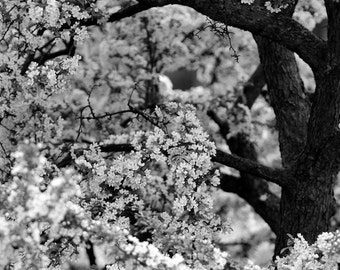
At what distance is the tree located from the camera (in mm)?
3951

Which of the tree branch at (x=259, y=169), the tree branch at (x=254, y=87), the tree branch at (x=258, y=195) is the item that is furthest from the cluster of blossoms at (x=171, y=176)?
the tree branch at (x=254, y=87)

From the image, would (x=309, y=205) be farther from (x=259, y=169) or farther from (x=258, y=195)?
(x=258, y=195)

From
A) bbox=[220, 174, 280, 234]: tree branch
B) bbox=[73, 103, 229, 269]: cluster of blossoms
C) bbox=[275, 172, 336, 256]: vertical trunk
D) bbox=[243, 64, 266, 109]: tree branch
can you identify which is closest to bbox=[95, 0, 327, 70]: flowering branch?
bbox=[73, 103, 229, 269]: cluster of blossoms

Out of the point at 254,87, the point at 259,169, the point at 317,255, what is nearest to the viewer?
the point at 317,255

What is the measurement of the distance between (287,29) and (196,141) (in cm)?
118

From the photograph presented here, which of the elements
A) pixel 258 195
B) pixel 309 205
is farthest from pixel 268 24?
pixel 258 195

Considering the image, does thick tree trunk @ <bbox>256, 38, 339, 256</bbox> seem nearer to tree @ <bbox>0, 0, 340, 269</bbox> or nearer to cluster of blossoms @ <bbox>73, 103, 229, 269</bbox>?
tree @ <bbox>0, 0, 340, 269</bbox>

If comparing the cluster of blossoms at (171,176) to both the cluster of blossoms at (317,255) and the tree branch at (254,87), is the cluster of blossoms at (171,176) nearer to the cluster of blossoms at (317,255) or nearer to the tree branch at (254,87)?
the cluster of blossoms at (317,255)

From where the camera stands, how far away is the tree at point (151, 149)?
156 inches

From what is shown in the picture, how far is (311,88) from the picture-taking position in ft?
34.0

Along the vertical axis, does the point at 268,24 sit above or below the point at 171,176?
above

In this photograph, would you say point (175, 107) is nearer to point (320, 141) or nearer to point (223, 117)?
point (320, 141)

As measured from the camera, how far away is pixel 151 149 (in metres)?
5.70

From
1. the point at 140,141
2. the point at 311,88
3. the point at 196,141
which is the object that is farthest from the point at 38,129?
the point at 311,88
